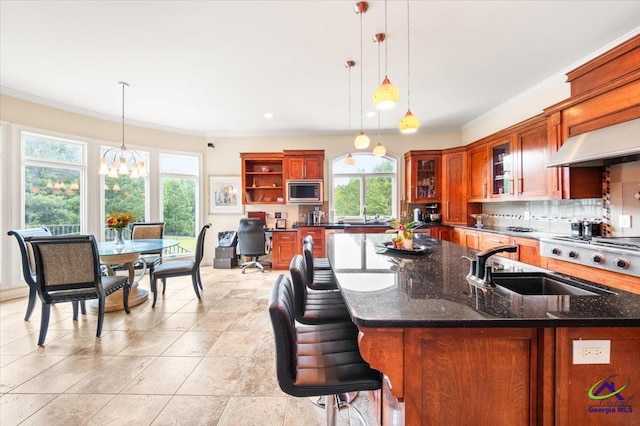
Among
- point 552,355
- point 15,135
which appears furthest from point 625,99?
point 15,135

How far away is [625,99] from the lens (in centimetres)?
229

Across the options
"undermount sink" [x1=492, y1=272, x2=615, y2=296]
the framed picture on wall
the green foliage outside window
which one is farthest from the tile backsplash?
the framed picture on wall

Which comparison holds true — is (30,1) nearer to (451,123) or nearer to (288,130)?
(288,130)

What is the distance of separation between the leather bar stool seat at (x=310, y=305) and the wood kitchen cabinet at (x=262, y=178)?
3980mm

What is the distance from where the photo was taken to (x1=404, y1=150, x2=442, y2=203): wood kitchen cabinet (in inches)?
205

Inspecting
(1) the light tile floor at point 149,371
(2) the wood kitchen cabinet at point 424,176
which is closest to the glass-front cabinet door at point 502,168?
(2) the wood kitchen cabinet at point 424,176

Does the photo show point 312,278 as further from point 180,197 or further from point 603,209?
point 180,197

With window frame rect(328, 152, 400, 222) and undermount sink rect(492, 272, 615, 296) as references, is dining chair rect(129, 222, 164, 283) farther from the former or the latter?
undermount sink rect(492, 272, 615, 296)

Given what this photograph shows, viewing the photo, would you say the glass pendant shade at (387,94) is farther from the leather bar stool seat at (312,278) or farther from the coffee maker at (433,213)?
the coffee maker at (433,213)

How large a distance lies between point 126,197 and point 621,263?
659cm

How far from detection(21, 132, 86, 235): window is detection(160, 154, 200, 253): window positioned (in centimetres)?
126

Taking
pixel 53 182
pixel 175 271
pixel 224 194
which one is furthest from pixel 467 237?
pixel 53 182

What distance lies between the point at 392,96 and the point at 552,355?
5.29ft

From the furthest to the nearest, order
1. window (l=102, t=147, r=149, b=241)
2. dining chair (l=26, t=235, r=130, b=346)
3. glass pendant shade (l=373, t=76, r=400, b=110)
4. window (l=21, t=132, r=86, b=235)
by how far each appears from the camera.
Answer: window (l=102, t=147, r=149, b=241) → window (l=21, t=132, r=86, b=235) → dining chair (l=26, t=235, r=130, b=346) → glass pendant shade (l=373, t=76, r=400, b=110)
